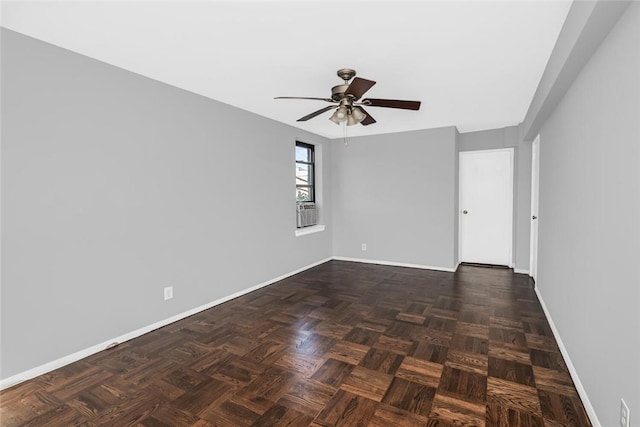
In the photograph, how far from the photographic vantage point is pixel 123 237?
2.72m

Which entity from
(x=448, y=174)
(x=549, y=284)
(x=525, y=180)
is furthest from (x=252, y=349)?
(x=525, y=180)

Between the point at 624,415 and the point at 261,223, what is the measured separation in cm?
357

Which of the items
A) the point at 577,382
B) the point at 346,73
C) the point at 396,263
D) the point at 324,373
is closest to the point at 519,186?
the point at 396,263

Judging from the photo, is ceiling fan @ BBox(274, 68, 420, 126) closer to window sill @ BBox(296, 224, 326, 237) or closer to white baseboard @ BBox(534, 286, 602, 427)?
white baseboard @ BBox(534, 286, 602, 427)

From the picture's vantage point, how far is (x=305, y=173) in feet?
18.3

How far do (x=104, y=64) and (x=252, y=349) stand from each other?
250 centimetres

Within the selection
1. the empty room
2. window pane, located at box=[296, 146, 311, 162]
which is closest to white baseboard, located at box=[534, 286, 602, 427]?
the empty room

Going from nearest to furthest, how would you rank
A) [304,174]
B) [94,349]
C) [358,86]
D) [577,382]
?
[577,382]
[358,86]
[94,349]
[304,174]

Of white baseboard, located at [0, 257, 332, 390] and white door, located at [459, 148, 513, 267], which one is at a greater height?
white door, located at [459, 148, 513, 267]

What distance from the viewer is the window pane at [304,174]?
5348mm

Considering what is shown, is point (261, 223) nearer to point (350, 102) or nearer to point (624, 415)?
point (350, 102)

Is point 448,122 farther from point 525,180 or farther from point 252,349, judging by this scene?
point 252,349

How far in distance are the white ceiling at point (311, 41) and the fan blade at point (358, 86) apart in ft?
0.74

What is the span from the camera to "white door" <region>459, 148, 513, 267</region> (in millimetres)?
5152
